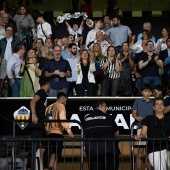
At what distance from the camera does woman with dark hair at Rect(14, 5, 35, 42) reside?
22.2 metres

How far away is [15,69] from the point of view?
18703 mm

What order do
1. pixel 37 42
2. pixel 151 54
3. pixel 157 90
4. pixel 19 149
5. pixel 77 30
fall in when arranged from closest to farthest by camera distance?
pixel 19 149, pixel 157 90, pixel 151 54, pixel 37 42, pixel 77 30

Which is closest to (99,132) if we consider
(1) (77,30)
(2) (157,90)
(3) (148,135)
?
(3) (148,135)

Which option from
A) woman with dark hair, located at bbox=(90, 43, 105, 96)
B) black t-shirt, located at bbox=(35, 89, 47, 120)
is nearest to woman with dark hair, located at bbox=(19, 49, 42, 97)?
woman with dark hair, located at bbox=(90, 43, 105, 96)

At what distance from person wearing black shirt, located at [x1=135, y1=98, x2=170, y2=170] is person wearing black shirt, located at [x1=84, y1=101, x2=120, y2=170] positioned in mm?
645

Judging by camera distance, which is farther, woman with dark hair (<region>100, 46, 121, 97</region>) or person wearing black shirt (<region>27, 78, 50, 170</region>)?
woman with dark hair (<region>100, 46, 121, 97</region>)

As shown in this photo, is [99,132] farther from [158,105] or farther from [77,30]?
[77,30]

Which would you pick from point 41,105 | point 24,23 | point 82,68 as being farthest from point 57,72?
point 24,23

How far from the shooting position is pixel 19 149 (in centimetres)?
1472

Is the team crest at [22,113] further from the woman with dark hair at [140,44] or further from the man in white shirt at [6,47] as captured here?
the woman with dark hair at [140,44]

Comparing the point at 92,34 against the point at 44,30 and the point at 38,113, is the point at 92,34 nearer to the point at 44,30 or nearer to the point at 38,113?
the point at 44,30

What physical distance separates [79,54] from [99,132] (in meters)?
5.76

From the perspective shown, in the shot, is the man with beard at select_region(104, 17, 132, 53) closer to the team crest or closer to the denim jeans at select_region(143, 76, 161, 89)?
the denim jeans at select_region(143, 76, 161, 89)

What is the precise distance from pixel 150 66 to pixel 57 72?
7.22ft
